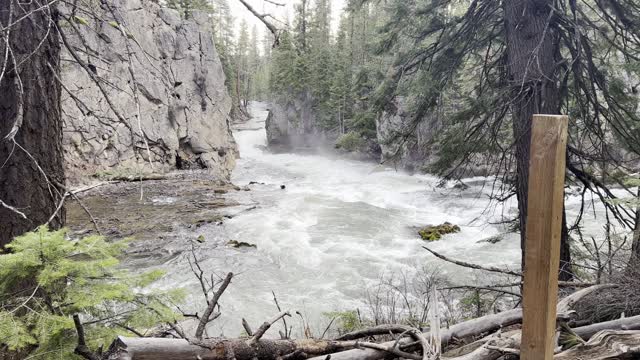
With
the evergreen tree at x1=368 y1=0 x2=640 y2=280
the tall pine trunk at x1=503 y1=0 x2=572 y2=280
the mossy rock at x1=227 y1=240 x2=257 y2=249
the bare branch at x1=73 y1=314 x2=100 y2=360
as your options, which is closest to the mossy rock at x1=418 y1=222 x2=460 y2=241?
the mossy rock at x1=227 y1=240 x2=257 y2=249

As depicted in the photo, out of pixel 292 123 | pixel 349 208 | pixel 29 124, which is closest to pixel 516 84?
pixel 29 124

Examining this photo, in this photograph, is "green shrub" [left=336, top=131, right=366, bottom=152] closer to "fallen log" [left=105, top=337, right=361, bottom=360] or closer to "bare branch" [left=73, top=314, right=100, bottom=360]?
"fallen log" [left=105, top=337, right=361, bottom=360]

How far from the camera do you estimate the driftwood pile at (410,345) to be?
1947 millimetres

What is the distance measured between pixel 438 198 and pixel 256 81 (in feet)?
212

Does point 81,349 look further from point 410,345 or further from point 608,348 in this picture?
point 608,348

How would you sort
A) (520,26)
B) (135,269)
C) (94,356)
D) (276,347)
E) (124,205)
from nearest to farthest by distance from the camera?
(94,356), (276,347), (520,26), (135,269), (124,205)

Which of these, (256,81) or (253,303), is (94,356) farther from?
(256,81)

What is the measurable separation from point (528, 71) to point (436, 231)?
25.1 ft

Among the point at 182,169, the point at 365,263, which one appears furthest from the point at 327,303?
the point at 182,169

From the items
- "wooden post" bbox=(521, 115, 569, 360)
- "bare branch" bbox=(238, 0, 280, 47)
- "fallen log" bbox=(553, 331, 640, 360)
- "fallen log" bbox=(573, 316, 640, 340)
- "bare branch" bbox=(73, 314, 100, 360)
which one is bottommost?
"fallen log" bbox=(573, 316, 640, 340)

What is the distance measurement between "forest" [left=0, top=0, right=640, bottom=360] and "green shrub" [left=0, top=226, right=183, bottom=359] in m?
0.01

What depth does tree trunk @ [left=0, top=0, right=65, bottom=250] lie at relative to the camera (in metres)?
2.70

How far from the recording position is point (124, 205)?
13891mm

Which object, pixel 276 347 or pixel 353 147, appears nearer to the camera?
pixel 276 347
